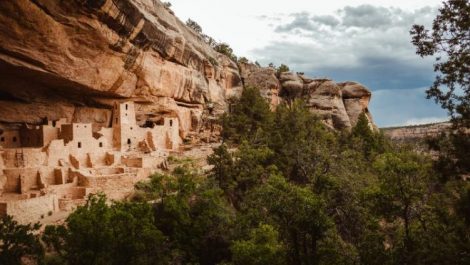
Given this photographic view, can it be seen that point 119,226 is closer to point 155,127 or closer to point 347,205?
point 347,205

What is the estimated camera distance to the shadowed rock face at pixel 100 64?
1788 cm

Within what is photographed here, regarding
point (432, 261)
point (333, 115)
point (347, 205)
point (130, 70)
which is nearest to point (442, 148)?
point (432, 261)

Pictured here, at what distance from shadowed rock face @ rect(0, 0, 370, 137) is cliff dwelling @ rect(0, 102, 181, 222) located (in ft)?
5.09

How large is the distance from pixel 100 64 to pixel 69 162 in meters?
5.54

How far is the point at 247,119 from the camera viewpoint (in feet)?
120

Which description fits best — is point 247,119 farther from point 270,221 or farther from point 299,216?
point 299,216

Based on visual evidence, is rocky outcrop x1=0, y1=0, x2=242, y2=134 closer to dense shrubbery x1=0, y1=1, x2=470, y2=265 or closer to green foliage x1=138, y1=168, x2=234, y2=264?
dense shrubbery x1=0, y1=1, x2=470, y2=265

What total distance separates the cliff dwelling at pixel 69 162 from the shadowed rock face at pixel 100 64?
155 cm

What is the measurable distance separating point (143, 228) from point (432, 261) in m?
9.61

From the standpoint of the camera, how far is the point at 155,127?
28.9 metres

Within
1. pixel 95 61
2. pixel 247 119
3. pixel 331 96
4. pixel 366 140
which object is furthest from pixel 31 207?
pixel 331 96

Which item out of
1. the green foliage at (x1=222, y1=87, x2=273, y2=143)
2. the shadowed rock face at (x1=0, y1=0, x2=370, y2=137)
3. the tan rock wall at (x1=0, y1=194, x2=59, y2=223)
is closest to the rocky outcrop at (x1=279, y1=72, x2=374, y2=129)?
the green foliage at (x1=222, y1=87, x2=273, y2=143)

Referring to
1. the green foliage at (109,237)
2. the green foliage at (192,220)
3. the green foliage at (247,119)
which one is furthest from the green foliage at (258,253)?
the green foliage at (247,119)

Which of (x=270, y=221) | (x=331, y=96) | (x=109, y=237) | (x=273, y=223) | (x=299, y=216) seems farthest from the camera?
(x=331, y=96)
